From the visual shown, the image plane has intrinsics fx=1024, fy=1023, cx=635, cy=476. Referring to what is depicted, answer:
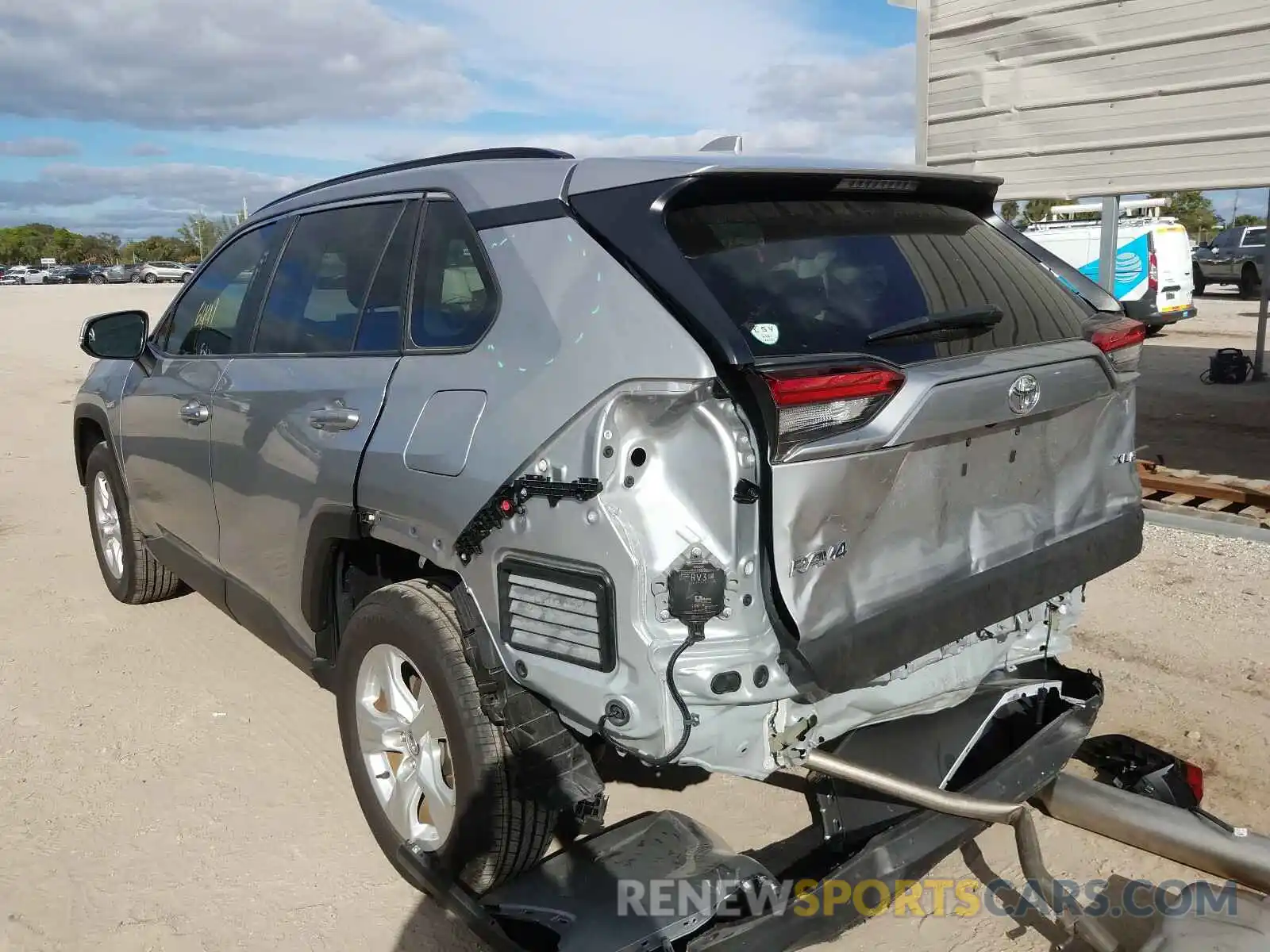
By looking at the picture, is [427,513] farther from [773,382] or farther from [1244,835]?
[1244,835]

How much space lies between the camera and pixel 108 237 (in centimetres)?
11088

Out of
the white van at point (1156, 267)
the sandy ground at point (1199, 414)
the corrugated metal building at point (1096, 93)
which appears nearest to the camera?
the corrugated metal building at point (1096, 93)

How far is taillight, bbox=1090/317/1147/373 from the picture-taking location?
2898 millimetres

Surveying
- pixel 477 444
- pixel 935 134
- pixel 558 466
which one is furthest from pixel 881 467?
pixel 935 134

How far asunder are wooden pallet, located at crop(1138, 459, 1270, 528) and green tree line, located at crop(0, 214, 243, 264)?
92.0 meters

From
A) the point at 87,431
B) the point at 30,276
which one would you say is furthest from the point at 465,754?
the point at 30,276

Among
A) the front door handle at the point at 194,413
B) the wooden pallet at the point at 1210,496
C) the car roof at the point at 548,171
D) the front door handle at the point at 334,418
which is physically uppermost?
the car roof at the point at 548,171

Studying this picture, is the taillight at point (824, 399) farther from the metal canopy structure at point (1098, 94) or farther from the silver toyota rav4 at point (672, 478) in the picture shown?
the metal canopy structure at point (1098, 94)

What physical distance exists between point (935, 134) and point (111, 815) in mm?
7342

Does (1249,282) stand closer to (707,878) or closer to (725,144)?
(725,144)

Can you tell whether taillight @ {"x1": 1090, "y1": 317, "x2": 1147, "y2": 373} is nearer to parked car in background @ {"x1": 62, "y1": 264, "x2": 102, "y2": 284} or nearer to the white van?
the white van

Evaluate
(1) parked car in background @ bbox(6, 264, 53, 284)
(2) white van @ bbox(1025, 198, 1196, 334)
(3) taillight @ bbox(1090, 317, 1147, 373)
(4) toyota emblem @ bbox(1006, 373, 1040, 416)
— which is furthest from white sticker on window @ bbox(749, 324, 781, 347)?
(1) parked car in background @ bbox(6, 264, 53, 284)

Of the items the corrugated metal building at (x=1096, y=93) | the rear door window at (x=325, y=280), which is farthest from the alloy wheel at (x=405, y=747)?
the corrugated metal building at (x=1096, y=93)

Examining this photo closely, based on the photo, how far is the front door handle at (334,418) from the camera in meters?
2.98
